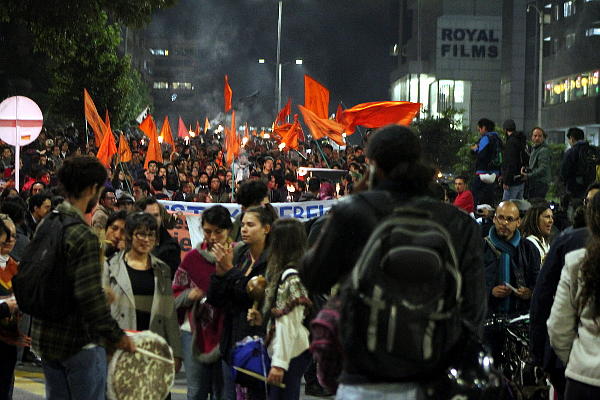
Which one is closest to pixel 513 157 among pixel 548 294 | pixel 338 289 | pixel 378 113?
pixel 378 113

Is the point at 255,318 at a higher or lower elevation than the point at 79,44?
lower

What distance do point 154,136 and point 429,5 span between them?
105 m

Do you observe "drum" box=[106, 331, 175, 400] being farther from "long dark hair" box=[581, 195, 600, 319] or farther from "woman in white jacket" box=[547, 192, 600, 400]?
"long dark hair" box=[581, 195, 600, 319]

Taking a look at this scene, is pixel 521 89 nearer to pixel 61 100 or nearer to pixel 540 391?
pixel 61 100

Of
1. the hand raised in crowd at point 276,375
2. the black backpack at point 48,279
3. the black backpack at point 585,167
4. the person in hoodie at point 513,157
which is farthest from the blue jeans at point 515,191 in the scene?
the black backpack at point 48,279

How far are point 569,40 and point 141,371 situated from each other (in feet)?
235

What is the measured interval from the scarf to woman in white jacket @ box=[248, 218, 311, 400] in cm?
254

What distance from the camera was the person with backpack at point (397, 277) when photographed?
395cm

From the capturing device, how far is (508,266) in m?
8.52

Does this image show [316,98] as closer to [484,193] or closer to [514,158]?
[484,193]

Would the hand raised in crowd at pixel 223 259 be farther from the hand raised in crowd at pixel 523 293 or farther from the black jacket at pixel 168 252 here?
the hand raised in crowd at pixel 523 293

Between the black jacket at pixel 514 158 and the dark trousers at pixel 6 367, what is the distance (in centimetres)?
1085

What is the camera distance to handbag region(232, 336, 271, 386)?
6.45 m

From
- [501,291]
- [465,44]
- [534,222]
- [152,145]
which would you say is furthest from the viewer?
[465,44]
